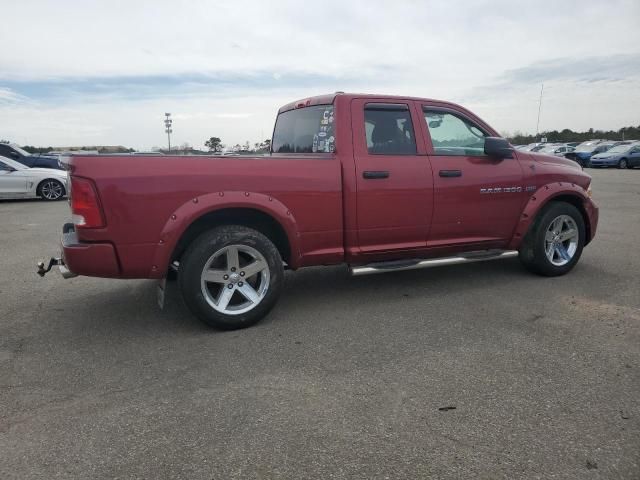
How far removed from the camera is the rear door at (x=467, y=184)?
14.7ft

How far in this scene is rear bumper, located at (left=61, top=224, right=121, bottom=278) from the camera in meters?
3.38

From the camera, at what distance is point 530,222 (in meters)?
Answer: 4.95

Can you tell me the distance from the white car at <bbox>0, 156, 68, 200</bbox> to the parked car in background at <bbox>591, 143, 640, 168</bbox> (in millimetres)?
28425

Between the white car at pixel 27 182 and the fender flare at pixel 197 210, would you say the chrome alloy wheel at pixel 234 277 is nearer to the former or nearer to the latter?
the fender flare at pixel 197 210

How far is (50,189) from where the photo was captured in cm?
1401

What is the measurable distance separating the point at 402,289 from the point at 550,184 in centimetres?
193

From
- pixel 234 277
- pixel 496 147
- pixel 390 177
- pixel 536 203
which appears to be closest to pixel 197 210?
pixel 234 277

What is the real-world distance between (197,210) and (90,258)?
82 centimetres

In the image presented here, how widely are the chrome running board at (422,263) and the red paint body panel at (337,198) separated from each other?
0.28 ft

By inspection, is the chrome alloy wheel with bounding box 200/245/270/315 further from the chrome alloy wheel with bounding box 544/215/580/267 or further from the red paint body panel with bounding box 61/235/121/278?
the chrome alloy wheel with bounding box 544/215/580/267

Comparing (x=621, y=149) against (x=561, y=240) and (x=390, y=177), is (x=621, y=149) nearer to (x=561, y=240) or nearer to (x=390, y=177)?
(x=561, y=240)

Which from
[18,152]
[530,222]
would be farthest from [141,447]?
[18,152]

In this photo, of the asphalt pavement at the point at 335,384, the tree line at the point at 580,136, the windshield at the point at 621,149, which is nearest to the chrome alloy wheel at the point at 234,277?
the asphalt pavement at the point at 335,384

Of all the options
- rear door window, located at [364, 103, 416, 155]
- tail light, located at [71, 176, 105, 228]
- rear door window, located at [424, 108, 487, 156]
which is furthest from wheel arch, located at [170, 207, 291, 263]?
rear door window, located at [424, 108, 487, 156]
